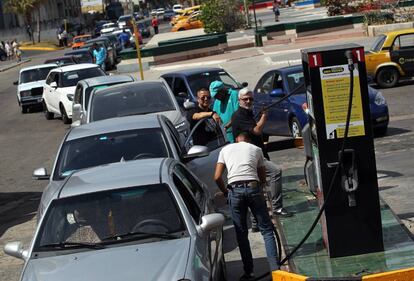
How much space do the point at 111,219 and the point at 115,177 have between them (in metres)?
0.59

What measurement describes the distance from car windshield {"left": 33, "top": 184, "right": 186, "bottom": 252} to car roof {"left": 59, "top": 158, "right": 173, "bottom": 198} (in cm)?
7

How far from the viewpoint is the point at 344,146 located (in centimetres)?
872

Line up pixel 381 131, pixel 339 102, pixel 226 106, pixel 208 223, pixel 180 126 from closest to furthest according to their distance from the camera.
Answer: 1. pixel 208 223
2. pixel 339 102
3. pixel 226 106
4. pixel 180 126
5. pixel 381 131

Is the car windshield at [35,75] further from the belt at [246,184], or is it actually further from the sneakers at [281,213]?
the belt at [246,184]

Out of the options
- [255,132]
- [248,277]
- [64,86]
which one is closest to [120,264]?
[248,277]

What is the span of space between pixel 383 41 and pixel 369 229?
18.0 meters

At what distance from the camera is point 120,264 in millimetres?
7309

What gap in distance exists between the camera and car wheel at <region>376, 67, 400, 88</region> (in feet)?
85.9

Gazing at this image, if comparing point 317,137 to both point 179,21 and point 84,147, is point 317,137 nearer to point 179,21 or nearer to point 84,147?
point 84,147

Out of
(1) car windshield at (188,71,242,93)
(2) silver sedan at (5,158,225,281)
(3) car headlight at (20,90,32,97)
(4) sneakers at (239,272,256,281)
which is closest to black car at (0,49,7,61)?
(3) car headlight at (20,90,32,97)

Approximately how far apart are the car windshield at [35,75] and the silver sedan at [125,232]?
2695 cm

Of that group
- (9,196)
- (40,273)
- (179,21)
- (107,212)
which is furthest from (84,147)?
(179,21)

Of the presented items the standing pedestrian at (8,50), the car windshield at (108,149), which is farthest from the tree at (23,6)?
the car windshield at (108,149)

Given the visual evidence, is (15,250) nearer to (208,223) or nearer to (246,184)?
(208,223)
